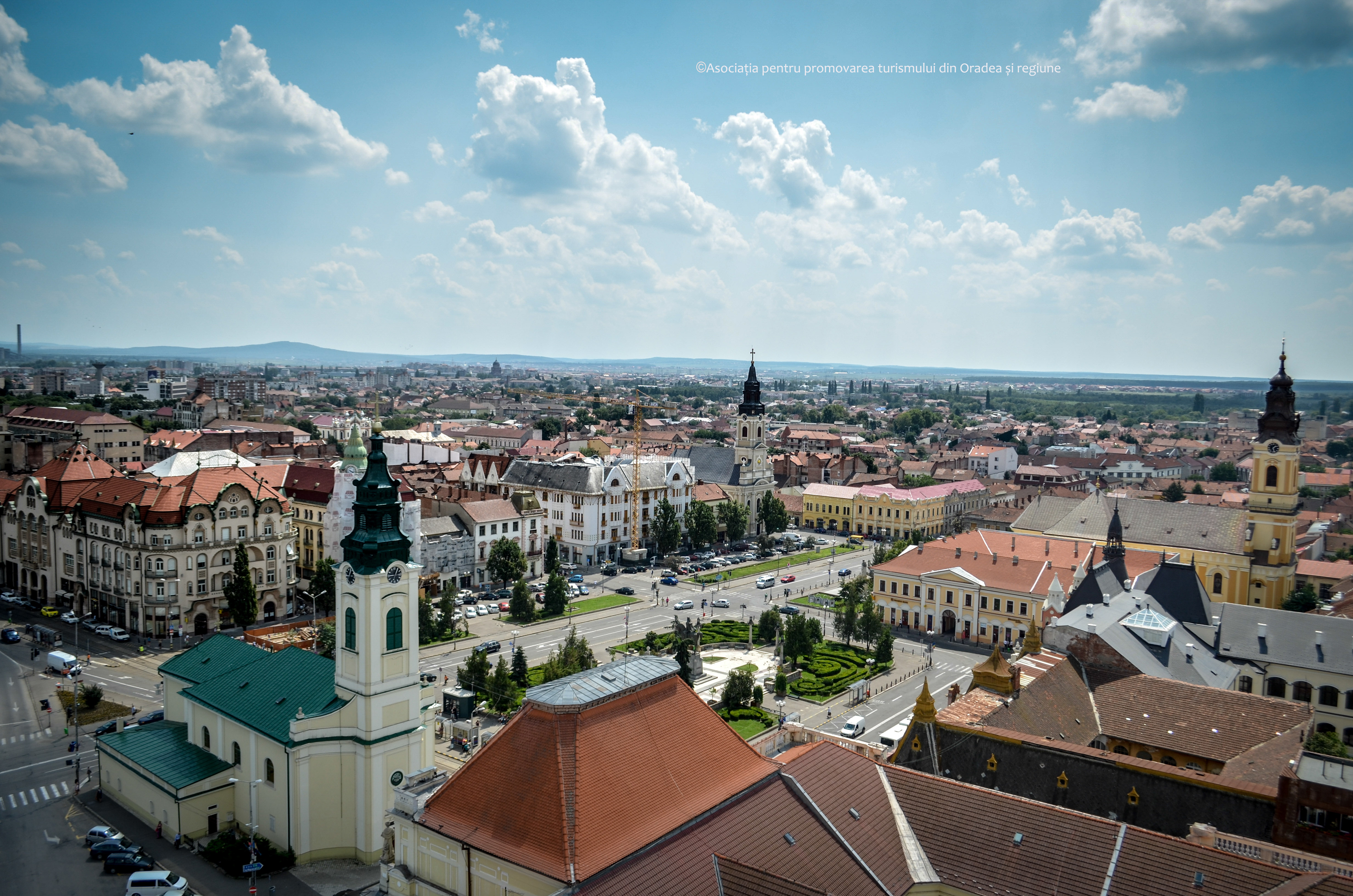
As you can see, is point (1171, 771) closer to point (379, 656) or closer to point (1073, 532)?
point (379, 656)

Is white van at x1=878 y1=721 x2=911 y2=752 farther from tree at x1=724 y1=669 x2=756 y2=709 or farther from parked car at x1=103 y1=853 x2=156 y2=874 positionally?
parked car at x1=103 y1=853 x2=156 y2=874

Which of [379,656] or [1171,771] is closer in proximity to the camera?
[1171,771]

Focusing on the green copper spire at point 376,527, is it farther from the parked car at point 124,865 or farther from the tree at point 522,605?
the tree at point 522,605

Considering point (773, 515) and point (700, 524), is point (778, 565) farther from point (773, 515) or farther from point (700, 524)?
point (773, 515)

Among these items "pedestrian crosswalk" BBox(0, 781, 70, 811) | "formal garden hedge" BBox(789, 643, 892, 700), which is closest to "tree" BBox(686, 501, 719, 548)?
"formal garden hedge" BBox(789, 643, 892, 700)

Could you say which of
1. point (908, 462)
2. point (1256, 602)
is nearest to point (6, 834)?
point (1256, 602)

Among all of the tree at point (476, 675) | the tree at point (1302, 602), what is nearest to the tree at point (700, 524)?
the tree at point (476, 675)

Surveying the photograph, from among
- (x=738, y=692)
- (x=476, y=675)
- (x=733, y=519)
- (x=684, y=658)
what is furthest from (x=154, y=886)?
(x=733, y=519)
